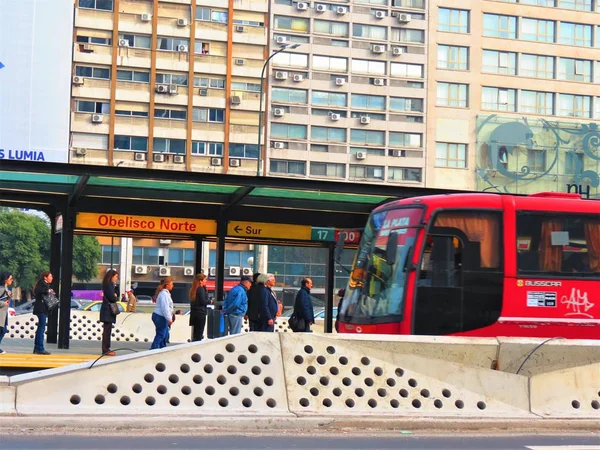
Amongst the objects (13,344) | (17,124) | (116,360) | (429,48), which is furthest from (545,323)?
→ (429,48)

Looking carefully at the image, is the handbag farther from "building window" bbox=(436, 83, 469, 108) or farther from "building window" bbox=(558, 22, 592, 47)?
"building window" bbox=(558, 22, 592, 47)

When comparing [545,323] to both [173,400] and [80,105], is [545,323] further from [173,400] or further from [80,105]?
[80,105]

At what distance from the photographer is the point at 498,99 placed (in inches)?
3420

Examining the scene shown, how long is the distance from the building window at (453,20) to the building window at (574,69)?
27.8ft

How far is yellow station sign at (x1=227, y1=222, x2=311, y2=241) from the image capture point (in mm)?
23141

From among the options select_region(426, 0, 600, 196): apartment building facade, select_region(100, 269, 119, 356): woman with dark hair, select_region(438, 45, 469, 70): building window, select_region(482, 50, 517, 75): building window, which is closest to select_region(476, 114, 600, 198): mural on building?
select_region(426, 0, 600, 196): apartment building facade

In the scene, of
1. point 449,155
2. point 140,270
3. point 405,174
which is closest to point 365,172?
point 405,174

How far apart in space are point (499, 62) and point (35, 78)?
36.6 meters

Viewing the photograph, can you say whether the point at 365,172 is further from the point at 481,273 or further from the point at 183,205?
the point at 481,273

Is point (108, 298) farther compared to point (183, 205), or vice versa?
point (183, 205)

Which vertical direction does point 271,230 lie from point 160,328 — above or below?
above

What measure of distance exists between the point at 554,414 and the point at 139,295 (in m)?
74.7

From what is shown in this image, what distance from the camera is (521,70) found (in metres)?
87.1

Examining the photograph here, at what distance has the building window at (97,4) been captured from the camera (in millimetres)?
77938
